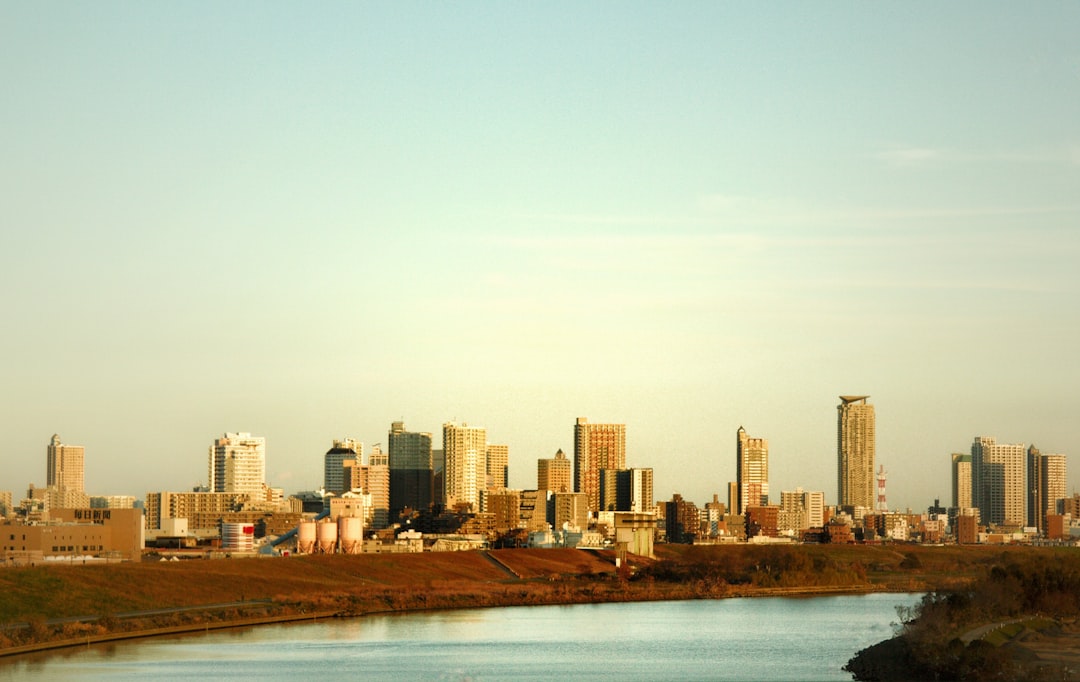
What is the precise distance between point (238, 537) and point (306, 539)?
10159mm

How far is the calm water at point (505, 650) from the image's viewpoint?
69.5 metres

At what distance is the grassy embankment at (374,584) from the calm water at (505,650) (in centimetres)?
548

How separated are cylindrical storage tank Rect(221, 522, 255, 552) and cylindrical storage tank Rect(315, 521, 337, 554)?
8.71m

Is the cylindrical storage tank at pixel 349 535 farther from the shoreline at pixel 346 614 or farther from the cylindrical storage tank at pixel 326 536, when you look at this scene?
the shoreline at pixel 346 614

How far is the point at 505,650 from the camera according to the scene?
81625 millimetres

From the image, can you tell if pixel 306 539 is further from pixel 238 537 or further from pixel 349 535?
pixel 238 537

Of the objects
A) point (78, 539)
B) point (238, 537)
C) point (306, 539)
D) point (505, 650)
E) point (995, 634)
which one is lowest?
point (505, 650)

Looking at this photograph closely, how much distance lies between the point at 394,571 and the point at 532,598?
25452 mm

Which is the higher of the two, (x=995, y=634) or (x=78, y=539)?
(x=995, y=634)

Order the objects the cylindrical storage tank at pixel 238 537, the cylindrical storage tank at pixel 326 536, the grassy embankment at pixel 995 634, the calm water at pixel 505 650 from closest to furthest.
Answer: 1. the grassy embankment at pixel 995 634
2. the calm water at pixel 505 650
3. the cylindrical storage tank at pixel 326 536
4. the cylindrical storage tank at pixel 238 537

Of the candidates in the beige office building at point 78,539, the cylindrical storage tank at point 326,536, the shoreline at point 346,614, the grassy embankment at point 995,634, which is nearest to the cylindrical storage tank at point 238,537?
the cylindrical storage tank at point 326,536

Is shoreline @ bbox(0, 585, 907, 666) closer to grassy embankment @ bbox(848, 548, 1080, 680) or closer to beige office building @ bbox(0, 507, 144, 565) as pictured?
grassy embankment @ bbox(848, 548, 1080, 680)

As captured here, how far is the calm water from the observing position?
228ft

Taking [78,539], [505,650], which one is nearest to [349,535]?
[78,539]
